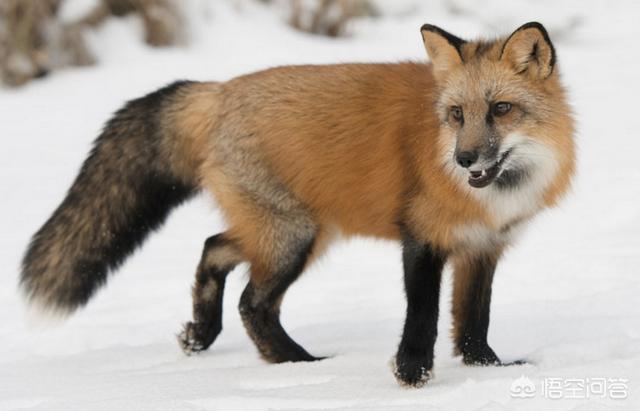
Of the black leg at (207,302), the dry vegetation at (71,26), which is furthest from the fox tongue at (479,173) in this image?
the dry vegetation at (71,26)

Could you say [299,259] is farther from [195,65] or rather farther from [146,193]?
[195,65]

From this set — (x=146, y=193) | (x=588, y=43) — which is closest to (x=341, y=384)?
(x=146, y=193)

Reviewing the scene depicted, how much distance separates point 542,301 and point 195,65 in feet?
24.4

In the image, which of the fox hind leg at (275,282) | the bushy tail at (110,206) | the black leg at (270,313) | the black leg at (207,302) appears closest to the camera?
the fox hind leg at (275,282)

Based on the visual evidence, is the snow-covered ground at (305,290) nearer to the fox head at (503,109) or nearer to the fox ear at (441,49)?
the fox head at (503,109)

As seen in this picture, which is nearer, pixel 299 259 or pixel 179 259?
pixel 299 259

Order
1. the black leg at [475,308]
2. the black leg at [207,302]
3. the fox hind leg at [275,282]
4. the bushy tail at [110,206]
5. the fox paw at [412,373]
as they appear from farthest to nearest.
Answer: the black leg at [207,302]
the bushy tail at [110,206]
the fox hind leg at [275,282]
the black leg at [475,308]
the fox paw at [412,373]

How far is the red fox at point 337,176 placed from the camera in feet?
15.8

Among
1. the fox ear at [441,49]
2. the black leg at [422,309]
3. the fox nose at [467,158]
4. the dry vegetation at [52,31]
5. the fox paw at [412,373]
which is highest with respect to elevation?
the fox ear at [441,49]

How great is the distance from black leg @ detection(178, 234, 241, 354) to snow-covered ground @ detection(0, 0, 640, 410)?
167mm

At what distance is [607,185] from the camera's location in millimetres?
9625

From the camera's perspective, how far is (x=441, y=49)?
197 inches

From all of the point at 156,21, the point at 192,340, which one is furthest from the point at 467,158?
the point at 156,21

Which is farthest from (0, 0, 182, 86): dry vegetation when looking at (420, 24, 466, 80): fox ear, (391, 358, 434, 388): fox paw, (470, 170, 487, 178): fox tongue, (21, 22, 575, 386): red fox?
(470, 170, 487, 178): fox tongue
